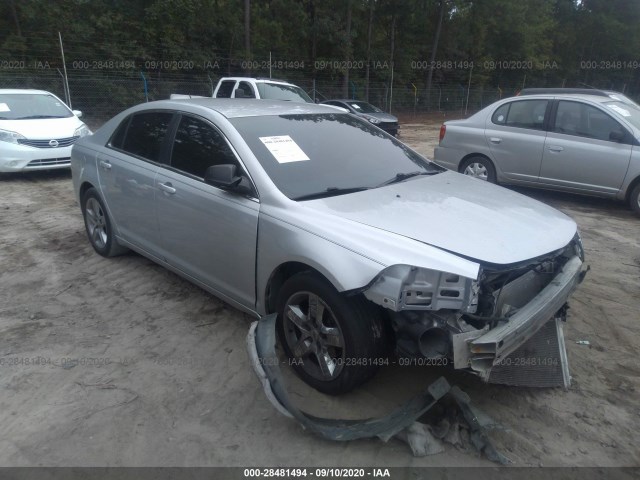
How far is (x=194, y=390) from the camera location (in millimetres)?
3127

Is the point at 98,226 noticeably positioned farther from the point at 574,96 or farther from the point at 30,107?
the point at 574,96

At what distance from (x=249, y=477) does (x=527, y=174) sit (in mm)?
6701

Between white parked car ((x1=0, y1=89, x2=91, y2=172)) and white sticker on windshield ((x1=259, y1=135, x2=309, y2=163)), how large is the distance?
6.95 m

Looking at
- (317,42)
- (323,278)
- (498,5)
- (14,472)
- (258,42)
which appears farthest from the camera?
(498,5)

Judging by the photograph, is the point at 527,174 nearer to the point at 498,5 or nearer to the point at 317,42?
the point at 317,42

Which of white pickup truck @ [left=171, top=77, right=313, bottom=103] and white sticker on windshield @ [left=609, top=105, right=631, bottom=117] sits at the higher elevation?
white sticker on windshield @ [left=609, top=105, right=631, bottom=117]

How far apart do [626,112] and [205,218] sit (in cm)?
653

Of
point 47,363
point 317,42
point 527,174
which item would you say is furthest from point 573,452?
point 317,42

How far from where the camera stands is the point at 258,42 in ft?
82.1

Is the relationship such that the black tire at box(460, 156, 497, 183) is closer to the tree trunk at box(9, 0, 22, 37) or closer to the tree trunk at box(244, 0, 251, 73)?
the tree trunk at box(244, 0, 251, 73)

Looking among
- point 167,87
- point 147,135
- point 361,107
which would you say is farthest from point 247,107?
point 167,87

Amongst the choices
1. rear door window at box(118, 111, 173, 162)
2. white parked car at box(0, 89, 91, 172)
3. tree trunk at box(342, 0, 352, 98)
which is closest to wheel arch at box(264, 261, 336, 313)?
rear door window at box(118, 111, 173, 162)

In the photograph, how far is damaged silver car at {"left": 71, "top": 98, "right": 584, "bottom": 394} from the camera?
259 cm

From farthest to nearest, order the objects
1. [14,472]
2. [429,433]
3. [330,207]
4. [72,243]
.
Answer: [72,243], [330,207], [429,433], [14,472]
